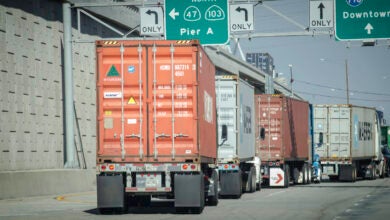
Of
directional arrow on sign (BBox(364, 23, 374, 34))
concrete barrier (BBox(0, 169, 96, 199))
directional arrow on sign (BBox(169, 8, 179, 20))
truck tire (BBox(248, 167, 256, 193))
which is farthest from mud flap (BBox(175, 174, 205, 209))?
directional arrow on sign (BBox(364, 23, 374, 34))

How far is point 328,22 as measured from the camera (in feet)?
112

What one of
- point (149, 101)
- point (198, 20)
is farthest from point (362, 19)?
point (149, 101)

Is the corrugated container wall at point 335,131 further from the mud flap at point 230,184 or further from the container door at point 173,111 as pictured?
the container door at point 173,111

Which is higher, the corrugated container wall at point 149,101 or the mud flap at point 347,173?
the corrugated container wall at point 149,101

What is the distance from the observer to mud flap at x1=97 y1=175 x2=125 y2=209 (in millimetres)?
20375

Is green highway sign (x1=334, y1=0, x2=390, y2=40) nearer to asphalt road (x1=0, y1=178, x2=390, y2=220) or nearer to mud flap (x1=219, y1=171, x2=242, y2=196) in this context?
asphalt road (x1=0, y1=178, x2=390, y2=220)

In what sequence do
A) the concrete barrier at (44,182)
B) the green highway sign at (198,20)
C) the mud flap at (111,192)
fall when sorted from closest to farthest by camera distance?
1. the mud flap at (111,192)
2. the concrete barrier at (44,182)
3. the green highway sign at (198,20)

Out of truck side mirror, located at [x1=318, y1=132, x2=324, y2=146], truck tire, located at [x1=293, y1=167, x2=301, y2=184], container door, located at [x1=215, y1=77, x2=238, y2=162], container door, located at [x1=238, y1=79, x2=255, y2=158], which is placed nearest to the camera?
container door, located at [x1=215, y1=77, x2=238, y2=162]

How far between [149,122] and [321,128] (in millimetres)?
27985

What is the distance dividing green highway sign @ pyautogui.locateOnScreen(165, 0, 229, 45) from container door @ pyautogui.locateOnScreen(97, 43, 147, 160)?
1317 centimetres

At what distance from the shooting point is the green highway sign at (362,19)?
1337 inches

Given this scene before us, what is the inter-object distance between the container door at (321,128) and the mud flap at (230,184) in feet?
60.8

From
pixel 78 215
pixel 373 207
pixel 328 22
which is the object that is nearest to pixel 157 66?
pixel 78 215

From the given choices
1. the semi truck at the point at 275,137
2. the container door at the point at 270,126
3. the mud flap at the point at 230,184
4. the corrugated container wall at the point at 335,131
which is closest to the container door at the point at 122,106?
the mud flap at the point at 230,184
